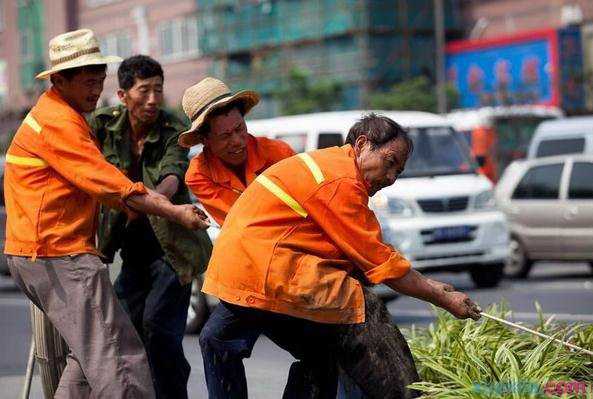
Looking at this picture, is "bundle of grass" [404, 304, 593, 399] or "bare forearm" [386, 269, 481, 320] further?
"bundle of grass" [404, 304, 593, 399]

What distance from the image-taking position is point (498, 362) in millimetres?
A: 6234

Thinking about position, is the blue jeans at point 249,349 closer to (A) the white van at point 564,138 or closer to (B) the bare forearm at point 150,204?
(B) the bare forearm at point 150,204

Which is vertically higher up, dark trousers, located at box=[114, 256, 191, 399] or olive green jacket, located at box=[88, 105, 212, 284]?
olive green jacket, located at box=[88, 105, 212, 284]

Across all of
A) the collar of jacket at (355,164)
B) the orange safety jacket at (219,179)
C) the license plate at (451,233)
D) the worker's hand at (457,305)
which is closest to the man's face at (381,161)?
the collar of jacket at (355,164)

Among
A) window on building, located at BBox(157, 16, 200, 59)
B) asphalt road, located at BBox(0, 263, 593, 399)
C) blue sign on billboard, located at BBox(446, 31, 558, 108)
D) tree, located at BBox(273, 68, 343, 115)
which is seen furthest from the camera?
window on building, located at BBox(157, 16, 200, 59)

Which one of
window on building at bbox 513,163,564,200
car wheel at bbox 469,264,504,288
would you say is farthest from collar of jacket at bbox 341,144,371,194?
window on building at bbox 513,163,564,200

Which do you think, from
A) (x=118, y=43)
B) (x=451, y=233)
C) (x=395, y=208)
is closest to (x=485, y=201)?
(x=451, y=233)

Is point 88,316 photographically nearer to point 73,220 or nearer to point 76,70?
point 73,220

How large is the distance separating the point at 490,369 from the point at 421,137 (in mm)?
10922

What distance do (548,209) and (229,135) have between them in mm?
12700

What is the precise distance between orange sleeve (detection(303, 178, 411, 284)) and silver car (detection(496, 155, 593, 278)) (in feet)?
42.9

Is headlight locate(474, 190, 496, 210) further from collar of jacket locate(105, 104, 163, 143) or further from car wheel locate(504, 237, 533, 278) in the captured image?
collar of jacket locate(105, 104, 163, 143)

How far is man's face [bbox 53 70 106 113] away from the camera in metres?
6.31

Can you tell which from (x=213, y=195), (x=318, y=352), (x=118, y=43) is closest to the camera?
(x=318, y=352)
